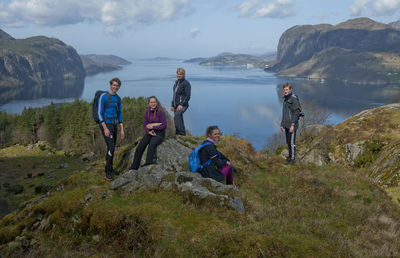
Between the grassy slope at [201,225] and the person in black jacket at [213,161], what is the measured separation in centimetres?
139

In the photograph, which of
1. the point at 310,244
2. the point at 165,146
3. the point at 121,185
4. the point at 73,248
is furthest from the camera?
the point at 165,146

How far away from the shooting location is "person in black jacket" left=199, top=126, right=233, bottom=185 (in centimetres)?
959

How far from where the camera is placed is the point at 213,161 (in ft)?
32.1

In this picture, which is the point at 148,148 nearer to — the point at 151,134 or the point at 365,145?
the point at 151,134

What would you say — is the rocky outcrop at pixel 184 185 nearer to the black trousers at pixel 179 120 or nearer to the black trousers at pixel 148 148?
the black trousers at pixel 148 148

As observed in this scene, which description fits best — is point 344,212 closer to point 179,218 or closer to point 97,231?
point 179,218

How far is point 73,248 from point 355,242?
302 inches

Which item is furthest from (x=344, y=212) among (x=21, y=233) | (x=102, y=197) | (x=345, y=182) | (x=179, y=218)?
(x=21, y=233)

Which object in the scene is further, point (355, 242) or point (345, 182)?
point (345, 182)

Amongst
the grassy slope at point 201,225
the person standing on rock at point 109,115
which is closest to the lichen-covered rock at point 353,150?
the grassy slope at point 201,225

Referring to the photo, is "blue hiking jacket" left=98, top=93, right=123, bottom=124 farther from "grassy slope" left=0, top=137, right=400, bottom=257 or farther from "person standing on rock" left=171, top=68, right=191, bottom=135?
"person standing on rock" left=171, top=68, right=191, bottom=135

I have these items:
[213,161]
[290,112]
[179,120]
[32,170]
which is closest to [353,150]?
[290,112]

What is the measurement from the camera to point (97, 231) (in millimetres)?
7609

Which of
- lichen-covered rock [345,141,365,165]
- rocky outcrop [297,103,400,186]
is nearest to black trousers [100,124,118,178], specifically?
rocky outcrop [297,103,400,186]
